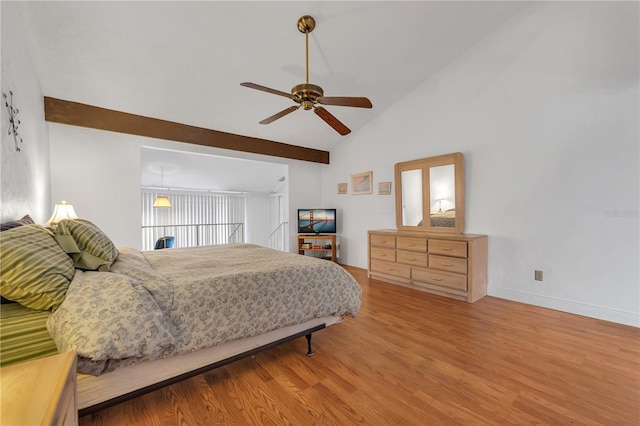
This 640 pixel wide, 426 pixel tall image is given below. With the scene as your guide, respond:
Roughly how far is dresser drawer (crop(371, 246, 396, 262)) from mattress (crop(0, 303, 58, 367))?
3.61 meters

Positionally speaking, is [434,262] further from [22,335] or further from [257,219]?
[257,219]

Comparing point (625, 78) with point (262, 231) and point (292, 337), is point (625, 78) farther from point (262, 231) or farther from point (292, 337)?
point (262, 231)

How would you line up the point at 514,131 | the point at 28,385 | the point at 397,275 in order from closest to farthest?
the point at 28,385
the point at 514,131
the point at 397,275

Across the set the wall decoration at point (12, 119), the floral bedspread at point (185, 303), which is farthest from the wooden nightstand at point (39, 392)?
the wall decoration at point (12, 119)

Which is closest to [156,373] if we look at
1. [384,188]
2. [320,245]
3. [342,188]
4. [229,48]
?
[229,48]

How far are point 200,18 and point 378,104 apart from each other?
9.38 ft

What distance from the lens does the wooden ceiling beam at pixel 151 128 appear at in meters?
3.20

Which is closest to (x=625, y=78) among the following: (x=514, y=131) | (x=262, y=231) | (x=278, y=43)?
(x=514, y=131)

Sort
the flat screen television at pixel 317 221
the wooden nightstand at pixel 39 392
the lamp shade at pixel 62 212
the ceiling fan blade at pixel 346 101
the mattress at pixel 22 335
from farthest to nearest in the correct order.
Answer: the flat screen television at pixel 317 221
the lamp shade at pixel 62 212
the ceiling fan blade at pixel 346 101
the mattress at pixel 22 335
the wooden nightstand at pixel 39 392

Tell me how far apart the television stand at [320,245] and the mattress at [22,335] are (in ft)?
13.7

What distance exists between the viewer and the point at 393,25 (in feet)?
9.37

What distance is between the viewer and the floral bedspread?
1.19m

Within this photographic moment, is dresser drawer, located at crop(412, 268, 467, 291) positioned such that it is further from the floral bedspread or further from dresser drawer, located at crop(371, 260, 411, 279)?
the floral bedspread

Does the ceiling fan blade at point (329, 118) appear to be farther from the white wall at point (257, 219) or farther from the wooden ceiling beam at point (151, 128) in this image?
the white wall at point (257, 219)
